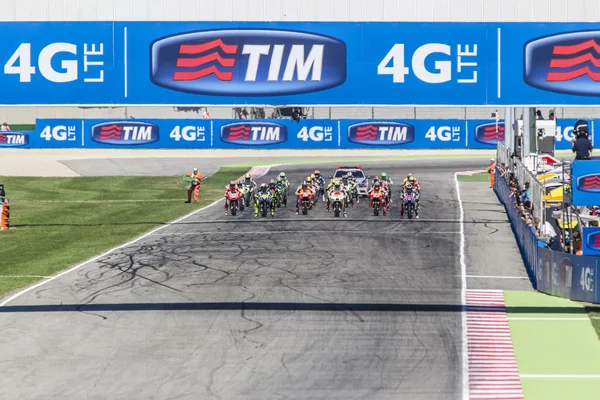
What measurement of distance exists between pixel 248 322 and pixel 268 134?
152 feet

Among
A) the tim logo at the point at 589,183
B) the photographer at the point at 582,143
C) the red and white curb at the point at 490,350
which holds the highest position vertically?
the photographer at the point at 582,143

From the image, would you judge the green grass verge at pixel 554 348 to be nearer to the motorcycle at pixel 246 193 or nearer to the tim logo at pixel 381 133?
the motorcycle at pixel 246 193

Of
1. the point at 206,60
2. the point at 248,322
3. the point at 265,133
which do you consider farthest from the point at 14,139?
the point at 206,60

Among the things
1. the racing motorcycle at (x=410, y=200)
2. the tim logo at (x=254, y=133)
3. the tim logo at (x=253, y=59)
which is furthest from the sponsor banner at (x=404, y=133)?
the tim logo at (x=253, y=59)

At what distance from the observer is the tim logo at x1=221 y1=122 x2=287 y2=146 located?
6844cm

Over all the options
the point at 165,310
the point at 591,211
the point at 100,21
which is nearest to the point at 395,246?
the point at 591,211

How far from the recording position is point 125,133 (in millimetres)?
66938

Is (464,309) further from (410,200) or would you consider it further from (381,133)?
(381,133)

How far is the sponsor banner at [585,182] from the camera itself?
Answer: 26.1 metres

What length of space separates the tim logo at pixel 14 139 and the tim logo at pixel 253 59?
51711mm

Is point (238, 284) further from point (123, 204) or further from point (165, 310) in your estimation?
point (123, 204)

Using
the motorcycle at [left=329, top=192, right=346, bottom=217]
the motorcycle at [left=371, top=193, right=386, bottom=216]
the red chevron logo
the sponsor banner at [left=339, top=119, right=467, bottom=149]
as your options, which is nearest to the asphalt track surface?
the red chevron logo

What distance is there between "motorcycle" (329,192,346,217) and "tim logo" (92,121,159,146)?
25198 mm

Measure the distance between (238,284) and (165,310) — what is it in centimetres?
363
